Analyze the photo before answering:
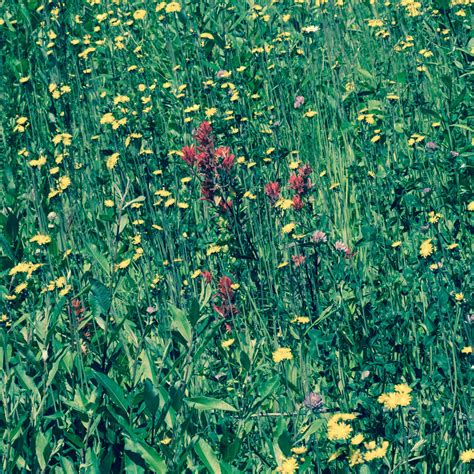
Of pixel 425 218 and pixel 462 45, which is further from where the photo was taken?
pixel 462 45

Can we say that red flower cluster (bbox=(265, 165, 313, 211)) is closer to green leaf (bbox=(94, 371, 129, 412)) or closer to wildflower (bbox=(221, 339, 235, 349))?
wildflower (bbox=(221, 339, 235, 349))

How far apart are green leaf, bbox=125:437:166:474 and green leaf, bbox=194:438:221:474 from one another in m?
0.08

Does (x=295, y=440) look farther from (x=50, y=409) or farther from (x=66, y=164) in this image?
(x=66, y=164)

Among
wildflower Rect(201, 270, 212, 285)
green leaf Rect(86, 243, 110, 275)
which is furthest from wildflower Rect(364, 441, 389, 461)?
wildflower Rect(201, 270, 212, 285)

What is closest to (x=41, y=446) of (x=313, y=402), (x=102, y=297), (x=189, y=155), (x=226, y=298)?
(x=102, y=297)

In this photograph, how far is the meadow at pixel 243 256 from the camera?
75.2 inches

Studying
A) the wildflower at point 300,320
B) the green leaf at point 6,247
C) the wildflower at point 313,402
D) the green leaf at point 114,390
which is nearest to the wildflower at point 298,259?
the wildflower at point 300,320

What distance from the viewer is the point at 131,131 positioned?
3729 millimetres

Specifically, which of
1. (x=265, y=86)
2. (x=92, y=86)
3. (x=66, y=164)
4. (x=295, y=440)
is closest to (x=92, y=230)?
(x=66, y=164)

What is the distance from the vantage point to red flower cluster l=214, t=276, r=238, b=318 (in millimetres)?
2500

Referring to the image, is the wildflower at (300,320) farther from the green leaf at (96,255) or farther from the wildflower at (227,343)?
the green leaf at (96,255)

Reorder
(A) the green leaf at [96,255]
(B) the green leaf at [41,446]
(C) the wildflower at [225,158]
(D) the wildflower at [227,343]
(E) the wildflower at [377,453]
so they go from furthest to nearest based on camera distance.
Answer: (C) the wildflower at [225,158] < (D) the wildflower at [227,343] < (A) the green leaf at [96,255] < (B) the green leaf at [41,446] < (E) the wildflower at [377,453]

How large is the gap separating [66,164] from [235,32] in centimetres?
179

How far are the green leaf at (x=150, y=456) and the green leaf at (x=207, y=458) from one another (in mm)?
80
